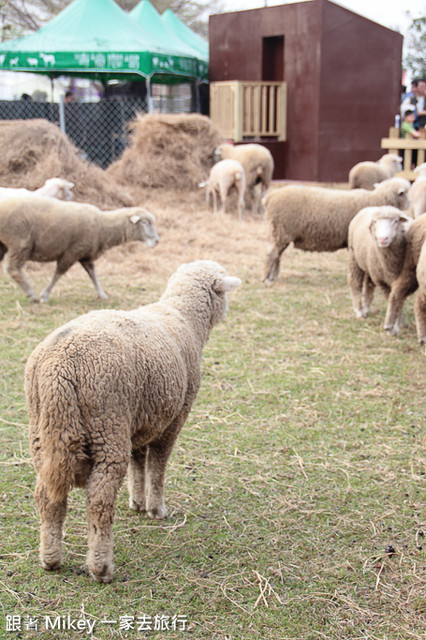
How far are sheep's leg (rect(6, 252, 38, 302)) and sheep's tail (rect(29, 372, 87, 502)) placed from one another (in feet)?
14.6

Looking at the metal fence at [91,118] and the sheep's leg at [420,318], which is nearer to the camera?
the sheep's leg at [420,318]

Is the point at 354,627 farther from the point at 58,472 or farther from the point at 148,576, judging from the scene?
the point at 58,472

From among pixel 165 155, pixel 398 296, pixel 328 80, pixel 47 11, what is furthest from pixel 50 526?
pixel 47 11

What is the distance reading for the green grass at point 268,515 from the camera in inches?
97.7

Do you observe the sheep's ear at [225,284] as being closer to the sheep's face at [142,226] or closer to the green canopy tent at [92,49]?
the sheep's face at [142,226]

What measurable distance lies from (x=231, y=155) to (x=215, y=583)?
12130 millimetres

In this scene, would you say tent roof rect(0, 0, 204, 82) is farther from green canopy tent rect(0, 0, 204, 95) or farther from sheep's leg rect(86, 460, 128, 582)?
sheep's leg rect(86, 460, 128, 582)

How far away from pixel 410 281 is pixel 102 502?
430 centimetres

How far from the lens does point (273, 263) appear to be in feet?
26.1

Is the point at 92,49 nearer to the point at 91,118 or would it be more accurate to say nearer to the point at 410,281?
the point at 91,118

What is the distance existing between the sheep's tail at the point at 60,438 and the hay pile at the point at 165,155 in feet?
37.5

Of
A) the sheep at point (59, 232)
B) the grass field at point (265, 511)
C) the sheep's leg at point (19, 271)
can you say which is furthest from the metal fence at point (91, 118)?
the grass field at point (265, 511)

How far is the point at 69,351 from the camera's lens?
2.41m

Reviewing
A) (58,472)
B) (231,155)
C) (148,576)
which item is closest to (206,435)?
(148,576)
